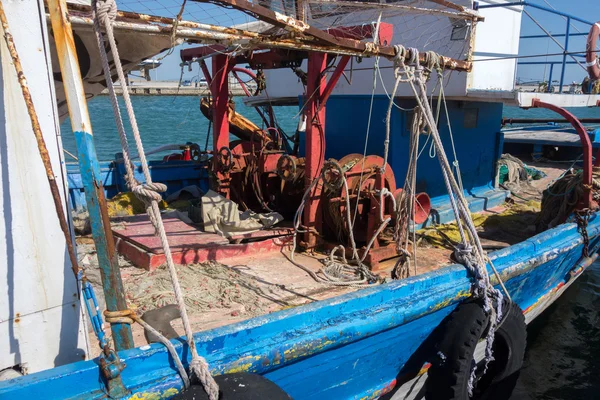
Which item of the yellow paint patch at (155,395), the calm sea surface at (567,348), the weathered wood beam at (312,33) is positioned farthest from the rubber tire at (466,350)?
the weathered wood beam at (312,33)

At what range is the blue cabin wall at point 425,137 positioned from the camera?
7.12m

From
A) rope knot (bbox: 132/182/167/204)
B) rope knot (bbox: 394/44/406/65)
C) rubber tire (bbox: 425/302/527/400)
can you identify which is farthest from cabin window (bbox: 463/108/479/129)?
rope knot (bbox: 132/182/167/204)

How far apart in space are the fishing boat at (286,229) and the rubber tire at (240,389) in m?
0.01

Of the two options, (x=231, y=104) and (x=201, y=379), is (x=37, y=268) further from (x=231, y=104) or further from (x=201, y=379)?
(x=231, y=104)

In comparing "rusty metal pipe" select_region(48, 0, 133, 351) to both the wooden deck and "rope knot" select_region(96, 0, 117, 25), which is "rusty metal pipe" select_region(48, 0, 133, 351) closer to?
"rope knot" select_region(96, 0, 117, 25)

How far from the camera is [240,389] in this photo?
7.00ft

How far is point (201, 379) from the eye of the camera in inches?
81.2

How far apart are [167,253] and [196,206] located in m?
4.56

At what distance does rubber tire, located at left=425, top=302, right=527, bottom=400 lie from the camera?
9.87 feet

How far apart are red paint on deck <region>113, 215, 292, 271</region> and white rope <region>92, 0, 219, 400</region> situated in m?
2.82

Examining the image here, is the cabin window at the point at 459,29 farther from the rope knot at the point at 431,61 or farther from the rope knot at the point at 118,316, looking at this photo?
the rope knot at the point at 118,316

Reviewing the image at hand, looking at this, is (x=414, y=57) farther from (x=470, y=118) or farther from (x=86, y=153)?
(x=470, y=118)

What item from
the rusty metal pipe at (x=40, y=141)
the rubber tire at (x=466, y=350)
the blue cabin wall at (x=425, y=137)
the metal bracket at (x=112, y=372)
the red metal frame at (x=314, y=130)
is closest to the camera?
the rusty metal pipe at (x=40, y=141)

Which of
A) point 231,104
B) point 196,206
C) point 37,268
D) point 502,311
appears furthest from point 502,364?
point 231,104
